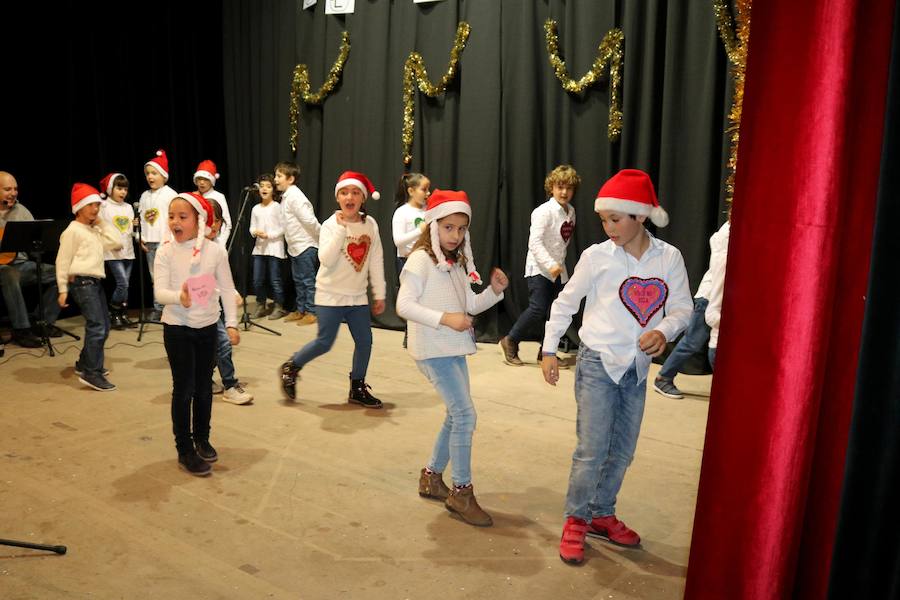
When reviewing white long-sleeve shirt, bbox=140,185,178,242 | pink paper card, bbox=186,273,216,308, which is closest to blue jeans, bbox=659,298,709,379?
pink paper card, bbox=186,273,216,308

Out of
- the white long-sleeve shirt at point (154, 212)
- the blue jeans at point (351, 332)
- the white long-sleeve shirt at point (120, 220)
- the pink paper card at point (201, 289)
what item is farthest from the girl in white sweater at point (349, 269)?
the white long-sleeve shirt at point (120, 220)

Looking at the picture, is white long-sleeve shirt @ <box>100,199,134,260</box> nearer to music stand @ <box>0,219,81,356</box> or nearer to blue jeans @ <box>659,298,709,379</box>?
music stand @ <box>0,219,81,356</box>

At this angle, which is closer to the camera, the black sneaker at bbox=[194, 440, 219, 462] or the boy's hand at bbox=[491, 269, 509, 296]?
the boy's hand at bbox=[491, 269, 509, 296]

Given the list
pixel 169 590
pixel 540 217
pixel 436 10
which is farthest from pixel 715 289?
pixel 436 10

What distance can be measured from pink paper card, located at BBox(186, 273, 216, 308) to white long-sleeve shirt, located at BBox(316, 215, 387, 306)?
41.5 inches

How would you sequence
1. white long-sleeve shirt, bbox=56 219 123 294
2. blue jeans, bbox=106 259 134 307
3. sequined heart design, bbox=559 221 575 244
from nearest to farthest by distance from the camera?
1. white long-sleeve shirt, bbox=56 219 123 294
2. sequined heart design, bbox=559 221 575 244
3. blue jeans, bbox=106 259 134 307

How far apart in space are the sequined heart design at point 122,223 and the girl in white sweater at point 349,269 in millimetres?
4011

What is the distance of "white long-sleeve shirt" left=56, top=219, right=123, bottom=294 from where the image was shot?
5.46m

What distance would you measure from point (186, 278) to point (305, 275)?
4.66 metres

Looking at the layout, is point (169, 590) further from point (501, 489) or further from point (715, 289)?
point (715, 289)

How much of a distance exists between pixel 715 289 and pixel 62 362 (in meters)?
5.43

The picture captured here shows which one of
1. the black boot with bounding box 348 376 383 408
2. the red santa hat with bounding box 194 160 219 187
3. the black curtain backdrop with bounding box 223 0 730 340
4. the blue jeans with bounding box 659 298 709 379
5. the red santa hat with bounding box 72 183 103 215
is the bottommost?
the black boot with bounding box 348 376 383 408

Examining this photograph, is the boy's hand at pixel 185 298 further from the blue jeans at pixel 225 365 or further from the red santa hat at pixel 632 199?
the red santa hat at pixel 632 199

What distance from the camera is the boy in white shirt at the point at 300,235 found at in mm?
8039
